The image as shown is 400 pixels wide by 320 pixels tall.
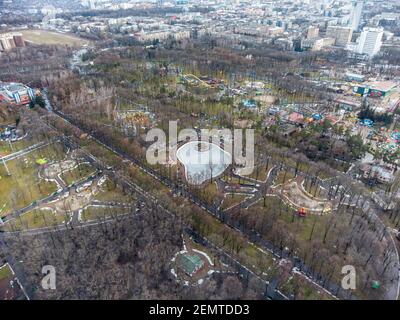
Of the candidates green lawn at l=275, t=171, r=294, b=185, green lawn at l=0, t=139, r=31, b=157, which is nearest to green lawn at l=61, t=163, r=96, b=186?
green lawn at l=0, t=139, r=31, b=157

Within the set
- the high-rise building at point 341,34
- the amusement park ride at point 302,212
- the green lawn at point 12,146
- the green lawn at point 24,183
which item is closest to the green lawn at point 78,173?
the green lawn at point 24,183

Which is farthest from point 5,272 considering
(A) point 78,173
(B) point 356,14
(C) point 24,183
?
(B) point 356,14

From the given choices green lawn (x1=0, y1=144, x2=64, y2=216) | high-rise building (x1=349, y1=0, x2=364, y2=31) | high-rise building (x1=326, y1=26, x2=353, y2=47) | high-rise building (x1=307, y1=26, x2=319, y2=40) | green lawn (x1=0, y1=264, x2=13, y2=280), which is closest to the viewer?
green lawn (x1=0, y1=264, x2=13, y2=280)

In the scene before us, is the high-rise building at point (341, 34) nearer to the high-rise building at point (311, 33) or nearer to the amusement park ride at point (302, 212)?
the high-rise building at point (311, 33)

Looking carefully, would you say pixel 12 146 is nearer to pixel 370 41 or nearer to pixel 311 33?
pixel 370 41

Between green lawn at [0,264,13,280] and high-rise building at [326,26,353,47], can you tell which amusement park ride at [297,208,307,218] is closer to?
green lawn at [0,264,13,280]

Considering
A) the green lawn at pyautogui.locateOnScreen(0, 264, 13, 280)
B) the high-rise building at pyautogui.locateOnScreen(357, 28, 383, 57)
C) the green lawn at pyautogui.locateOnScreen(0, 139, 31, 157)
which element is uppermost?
the high-rise building at pyautogui.locateOnScreen(357, 28, 383, 57)

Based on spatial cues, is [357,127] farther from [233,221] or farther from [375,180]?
[233,221]
